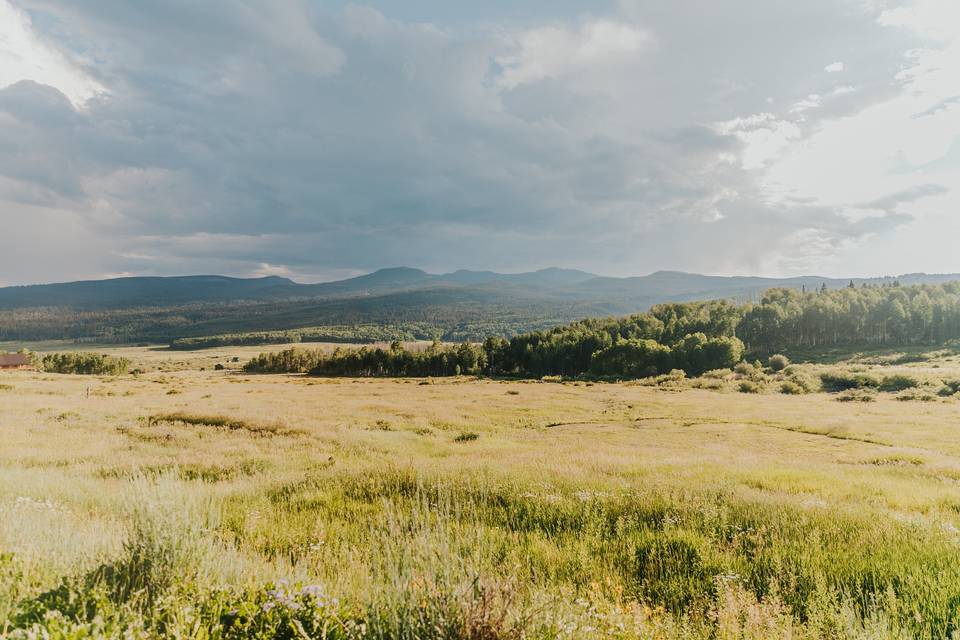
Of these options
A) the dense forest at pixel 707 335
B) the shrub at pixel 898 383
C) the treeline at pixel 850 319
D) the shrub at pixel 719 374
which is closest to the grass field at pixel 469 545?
the shrub at pixel 898 383

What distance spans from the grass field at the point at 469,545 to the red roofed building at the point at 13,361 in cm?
12920

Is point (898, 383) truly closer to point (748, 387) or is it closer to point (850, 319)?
point (748, 387)

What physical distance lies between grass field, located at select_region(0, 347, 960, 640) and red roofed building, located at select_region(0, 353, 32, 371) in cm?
12920

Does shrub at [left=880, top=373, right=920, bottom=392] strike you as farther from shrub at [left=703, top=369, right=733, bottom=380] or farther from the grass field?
the grass field

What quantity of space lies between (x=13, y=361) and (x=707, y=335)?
603ft

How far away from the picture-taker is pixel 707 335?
129750mm

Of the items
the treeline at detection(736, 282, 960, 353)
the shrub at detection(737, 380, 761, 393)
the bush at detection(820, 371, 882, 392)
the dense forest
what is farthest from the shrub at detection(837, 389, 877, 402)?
the treeline at detection(736, 282, 960, 353)

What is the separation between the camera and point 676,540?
7.83 m

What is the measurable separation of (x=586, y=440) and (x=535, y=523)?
20377 mm

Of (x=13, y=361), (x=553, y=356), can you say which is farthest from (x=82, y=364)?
(x=553, y=356)

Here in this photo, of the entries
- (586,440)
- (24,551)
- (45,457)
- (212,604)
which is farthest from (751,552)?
(45,457)

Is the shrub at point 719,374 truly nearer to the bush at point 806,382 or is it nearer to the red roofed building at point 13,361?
the bush at point 806,382

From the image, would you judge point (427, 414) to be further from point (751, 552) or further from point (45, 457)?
point (751, 552)

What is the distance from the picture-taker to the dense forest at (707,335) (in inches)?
4692
